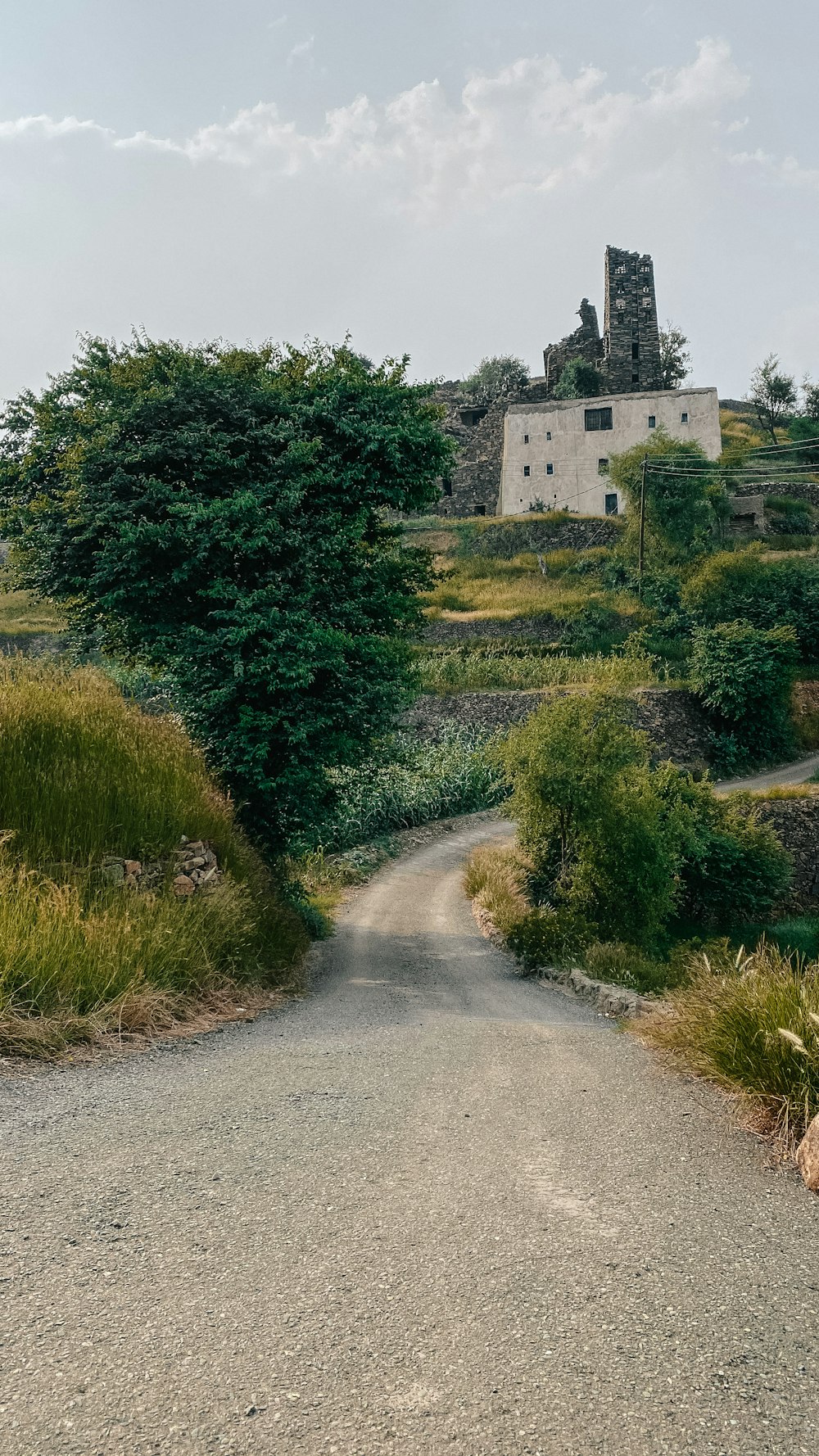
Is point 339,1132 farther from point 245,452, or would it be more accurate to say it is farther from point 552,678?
point 552,678

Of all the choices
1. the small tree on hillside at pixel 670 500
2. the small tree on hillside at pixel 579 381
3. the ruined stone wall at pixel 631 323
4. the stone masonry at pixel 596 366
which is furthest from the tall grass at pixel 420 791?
the ruined stone wall at pixel 631 323

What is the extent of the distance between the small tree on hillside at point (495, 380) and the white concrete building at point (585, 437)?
10.2 metres

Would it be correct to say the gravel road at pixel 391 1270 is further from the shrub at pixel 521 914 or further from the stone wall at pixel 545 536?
the stone wall at pixel 545 536

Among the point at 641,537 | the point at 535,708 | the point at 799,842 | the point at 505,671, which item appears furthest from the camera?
the point at 641,537

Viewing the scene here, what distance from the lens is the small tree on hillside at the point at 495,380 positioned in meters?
74.3

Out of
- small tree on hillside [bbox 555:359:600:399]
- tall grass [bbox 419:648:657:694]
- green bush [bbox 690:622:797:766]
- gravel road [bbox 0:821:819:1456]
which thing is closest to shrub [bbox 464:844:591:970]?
gravel road [bbox 0:821:819:1456]

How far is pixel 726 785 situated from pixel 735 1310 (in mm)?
35616

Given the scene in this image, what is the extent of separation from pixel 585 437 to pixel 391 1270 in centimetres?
6386

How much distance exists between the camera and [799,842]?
30.4 m

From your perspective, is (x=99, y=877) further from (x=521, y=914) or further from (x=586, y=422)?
(x=586, y=422)

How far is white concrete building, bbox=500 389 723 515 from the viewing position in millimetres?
60688

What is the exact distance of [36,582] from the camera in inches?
545

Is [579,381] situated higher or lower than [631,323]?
lower

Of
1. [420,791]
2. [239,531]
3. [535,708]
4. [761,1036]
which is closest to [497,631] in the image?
[535,708]
